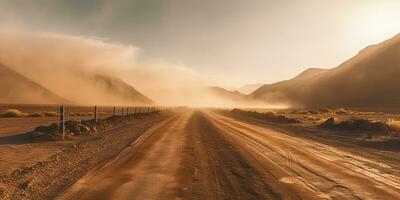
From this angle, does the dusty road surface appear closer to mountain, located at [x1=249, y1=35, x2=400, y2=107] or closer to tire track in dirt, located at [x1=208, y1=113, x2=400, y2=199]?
tire track in dirt, located at [x1=208, y1=113, x2=400, y2=199]

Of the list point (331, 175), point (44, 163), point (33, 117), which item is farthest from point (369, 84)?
point (44, 163)

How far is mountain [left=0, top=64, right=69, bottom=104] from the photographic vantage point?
153 metres

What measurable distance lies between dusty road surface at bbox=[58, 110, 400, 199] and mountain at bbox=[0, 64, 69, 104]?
15472 centimetres

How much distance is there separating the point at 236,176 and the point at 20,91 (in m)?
171

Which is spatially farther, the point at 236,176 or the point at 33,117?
the point at 33,117

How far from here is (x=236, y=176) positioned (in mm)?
9406

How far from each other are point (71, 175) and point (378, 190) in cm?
761

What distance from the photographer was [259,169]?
34.3ft

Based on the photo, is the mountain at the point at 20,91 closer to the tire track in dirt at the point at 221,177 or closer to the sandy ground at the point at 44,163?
the sandy ground at the point at 44,163

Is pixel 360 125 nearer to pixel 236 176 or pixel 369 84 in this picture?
pixel 236 176

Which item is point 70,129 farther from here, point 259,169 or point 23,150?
point 259,169

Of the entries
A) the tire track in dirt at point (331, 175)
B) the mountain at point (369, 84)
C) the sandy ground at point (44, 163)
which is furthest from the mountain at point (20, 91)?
the tire track in dirt at point (331, 175)

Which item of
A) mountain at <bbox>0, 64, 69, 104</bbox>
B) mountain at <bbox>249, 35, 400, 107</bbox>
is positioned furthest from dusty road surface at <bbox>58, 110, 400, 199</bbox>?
mountain at <bbox>0, 64, 69, 104</bbox>

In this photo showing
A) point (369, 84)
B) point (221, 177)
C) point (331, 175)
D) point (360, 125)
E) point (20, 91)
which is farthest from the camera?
point (369, 84)
